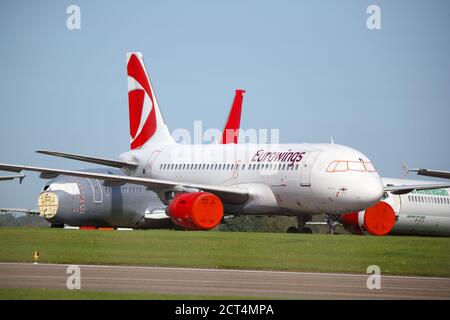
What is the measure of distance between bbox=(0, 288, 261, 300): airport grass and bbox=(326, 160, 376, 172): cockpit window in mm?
24200

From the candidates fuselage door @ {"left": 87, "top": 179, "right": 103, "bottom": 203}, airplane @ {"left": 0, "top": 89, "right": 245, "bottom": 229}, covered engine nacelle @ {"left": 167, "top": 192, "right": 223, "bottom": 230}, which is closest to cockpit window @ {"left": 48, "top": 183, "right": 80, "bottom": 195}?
airplane @ {"left": 0, "top": 89, "right": 245, "bottom": 229}

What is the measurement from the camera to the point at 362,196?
1676 inches

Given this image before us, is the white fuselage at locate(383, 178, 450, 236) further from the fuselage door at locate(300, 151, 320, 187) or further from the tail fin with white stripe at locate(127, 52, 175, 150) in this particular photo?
the fuselage door at locate(300, 151, 320, 187)

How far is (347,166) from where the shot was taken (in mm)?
43344

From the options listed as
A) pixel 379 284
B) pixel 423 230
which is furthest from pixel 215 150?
pixel 379 284

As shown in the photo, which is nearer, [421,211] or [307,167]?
[307,167]

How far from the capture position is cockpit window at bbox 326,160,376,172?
43312 mm

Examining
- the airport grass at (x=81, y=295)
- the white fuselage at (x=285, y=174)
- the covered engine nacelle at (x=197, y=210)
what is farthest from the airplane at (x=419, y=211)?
the airport grass at (x=81, y=295)

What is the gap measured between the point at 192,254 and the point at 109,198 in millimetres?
28601

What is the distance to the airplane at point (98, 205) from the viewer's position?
5653cm

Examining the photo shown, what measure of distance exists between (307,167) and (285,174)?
141cm

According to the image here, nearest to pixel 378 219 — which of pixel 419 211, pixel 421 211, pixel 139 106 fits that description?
pixel 419 211

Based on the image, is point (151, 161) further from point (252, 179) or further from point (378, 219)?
point (378, 219)
